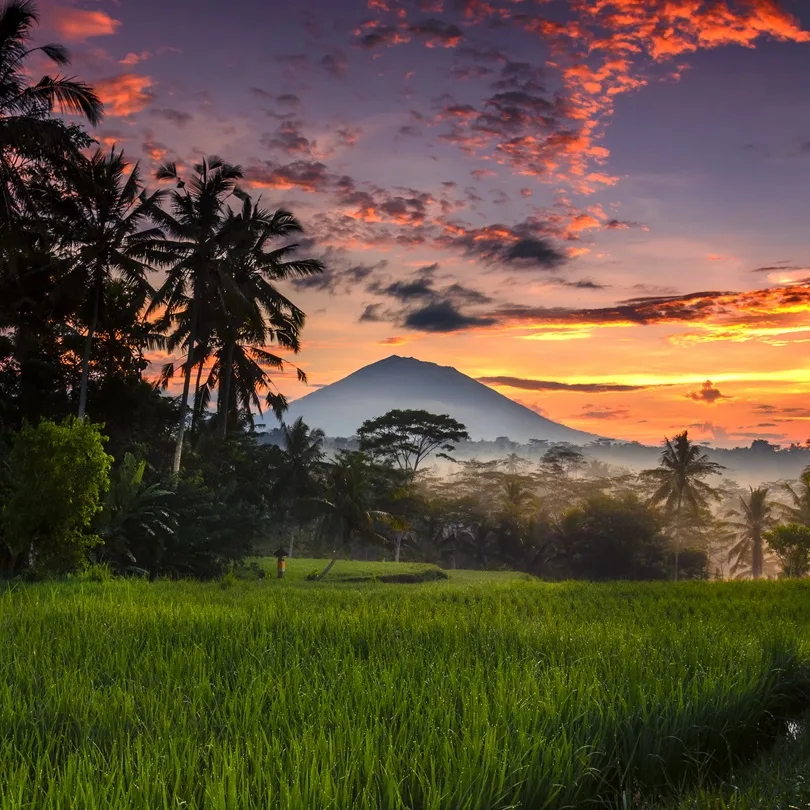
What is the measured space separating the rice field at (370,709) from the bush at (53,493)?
5.02m

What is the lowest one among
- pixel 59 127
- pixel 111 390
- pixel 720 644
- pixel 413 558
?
pixel 413 558

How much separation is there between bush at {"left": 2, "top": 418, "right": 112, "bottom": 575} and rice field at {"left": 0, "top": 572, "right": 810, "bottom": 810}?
5.02 metres

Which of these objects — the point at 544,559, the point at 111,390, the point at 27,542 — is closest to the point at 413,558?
the point at 544,559

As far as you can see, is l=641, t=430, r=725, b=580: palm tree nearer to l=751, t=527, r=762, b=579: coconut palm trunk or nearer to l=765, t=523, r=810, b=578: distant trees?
l=751, t=527, r=762, b=579: coconut palm trunk

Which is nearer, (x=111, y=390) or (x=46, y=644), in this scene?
(x=46, y=644)

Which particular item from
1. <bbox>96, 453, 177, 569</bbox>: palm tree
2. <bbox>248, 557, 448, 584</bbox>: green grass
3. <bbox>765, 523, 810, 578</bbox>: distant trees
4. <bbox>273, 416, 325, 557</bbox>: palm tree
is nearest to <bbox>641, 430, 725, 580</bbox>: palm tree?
<bbox>765, 523, 810, 578</bbox>: distant trees

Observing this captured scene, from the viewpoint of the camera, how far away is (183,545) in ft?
61.5

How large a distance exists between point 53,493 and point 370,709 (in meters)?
11.0

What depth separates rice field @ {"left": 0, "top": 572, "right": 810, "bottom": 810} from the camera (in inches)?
137

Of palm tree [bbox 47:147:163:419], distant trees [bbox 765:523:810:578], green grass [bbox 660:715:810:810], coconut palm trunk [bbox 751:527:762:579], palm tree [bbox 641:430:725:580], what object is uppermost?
palm tree [bbox 47:147:163:419]

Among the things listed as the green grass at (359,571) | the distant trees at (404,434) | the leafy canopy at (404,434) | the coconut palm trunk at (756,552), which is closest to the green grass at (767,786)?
the green grass at (359,571)

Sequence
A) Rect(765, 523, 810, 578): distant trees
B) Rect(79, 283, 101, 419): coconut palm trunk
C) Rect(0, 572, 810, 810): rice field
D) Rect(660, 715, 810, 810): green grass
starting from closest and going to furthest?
1. Rect(0, 572, 810, 810): rice field
2. Rect(660, 715, 810, 810): green grass
3. Rect(79, 283, 101, 419): coconut palm trunk
4. Rect(765, 523, 810, 578): distant trees

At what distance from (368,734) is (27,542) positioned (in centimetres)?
1239

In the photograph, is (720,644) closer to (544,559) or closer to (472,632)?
(472,632)
